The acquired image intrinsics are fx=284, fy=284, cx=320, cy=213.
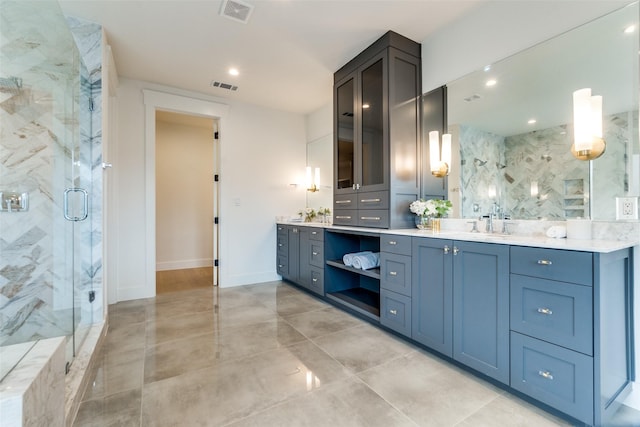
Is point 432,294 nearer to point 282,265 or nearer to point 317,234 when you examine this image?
point 317,234

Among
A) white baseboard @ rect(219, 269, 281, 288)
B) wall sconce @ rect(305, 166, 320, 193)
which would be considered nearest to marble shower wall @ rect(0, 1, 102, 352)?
white baseboard @ rect(219, 269, 281, 288)

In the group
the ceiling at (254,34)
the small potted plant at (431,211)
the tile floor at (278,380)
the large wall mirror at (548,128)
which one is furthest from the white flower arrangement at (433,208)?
the ceiling at (254,34)

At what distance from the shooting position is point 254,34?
8.77ft

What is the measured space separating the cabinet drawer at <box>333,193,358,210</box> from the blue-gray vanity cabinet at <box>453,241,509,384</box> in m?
1.33

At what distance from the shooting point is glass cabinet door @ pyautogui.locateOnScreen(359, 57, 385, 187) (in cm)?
276

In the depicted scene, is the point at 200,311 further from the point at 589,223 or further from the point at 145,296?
the point at 589,223

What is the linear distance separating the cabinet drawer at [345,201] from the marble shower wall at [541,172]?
1.07 metres

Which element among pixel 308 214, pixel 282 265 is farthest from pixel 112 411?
pixel 308 214

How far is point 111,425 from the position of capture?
1.42 meters

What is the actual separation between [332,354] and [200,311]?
170 centimetres

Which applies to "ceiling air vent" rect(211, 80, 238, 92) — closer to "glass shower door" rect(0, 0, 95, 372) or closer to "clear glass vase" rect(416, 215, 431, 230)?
"glass shower door" rect(0, 0, 95, 372)

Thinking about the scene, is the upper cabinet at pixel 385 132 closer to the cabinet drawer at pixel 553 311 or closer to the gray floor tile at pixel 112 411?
the cabinet drawer at pixel 553 311

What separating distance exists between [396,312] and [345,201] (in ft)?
4.39

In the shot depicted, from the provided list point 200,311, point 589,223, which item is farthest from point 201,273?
point 589,223
